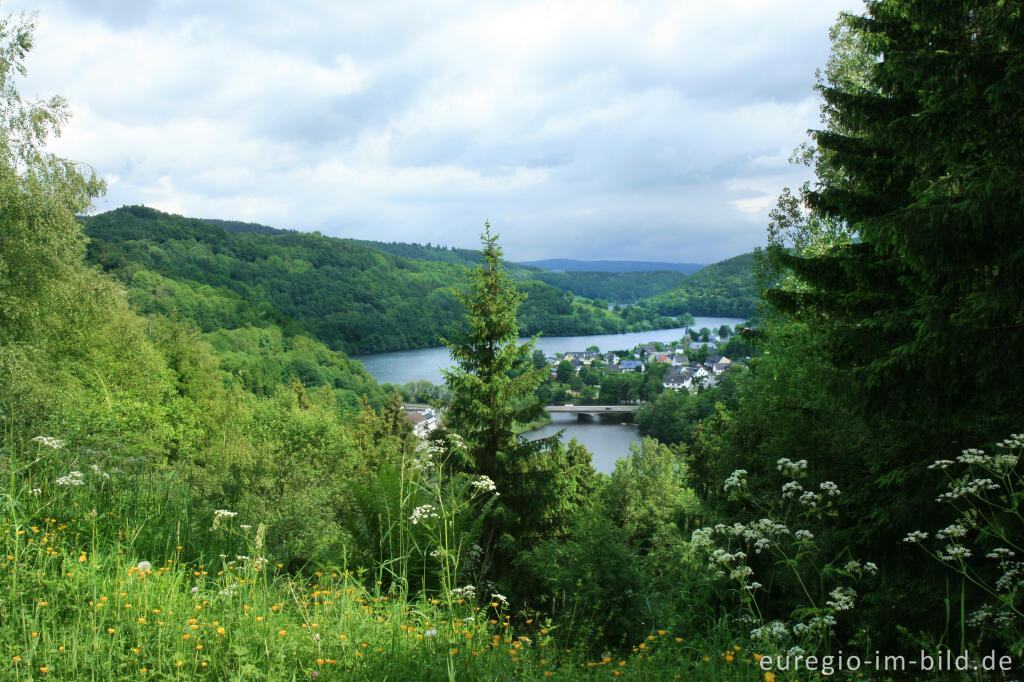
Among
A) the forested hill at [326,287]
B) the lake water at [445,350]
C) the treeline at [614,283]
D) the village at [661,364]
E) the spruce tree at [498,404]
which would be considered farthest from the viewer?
the treeline at [614,283]

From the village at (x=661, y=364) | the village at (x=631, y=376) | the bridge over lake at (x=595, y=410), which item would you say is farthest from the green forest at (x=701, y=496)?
the bridge over lake at (x=595, y=410)

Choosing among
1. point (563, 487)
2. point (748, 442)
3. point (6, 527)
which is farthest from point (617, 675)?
point (563, 487)

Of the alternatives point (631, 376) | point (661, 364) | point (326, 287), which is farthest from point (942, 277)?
point (326, 287)

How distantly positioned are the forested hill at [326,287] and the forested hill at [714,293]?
4.31m

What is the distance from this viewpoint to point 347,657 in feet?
7.23

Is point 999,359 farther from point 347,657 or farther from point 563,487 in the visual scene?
point 563,487

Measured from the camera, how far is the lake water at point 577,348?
45.9 metres

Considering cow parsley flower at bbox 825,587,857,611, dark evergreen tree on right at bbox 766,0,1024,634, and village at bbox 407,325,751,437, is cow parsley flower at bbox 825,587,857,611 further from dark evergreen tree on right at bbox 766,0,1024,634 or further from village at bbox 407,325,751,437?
village at bbox 407,325,751,437

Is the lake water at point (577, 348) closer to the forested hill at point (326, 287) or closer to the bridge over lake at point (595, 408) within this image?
the bridge over lake at point (595, 408)

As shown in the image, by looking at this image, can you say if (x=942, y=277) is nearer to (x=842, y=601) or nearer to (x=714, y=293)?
(x=842, y=601)

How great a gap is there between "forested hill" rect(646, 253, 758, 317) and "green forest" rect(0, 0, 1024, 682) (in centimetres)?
6034

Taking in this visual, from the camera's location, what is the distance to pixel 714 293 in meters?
84.9

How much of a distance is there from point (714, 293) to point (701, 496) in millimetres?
78326

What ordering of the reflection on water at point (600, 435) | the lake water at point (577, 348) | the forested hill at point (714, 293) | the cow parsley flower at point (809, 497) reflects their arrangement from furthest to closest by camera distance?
the forested hill at point (714, 293)
the lake water at point (577, 348)
the reflection on water at point (600, 435)
the cow parsley flower at point (809, 497)
